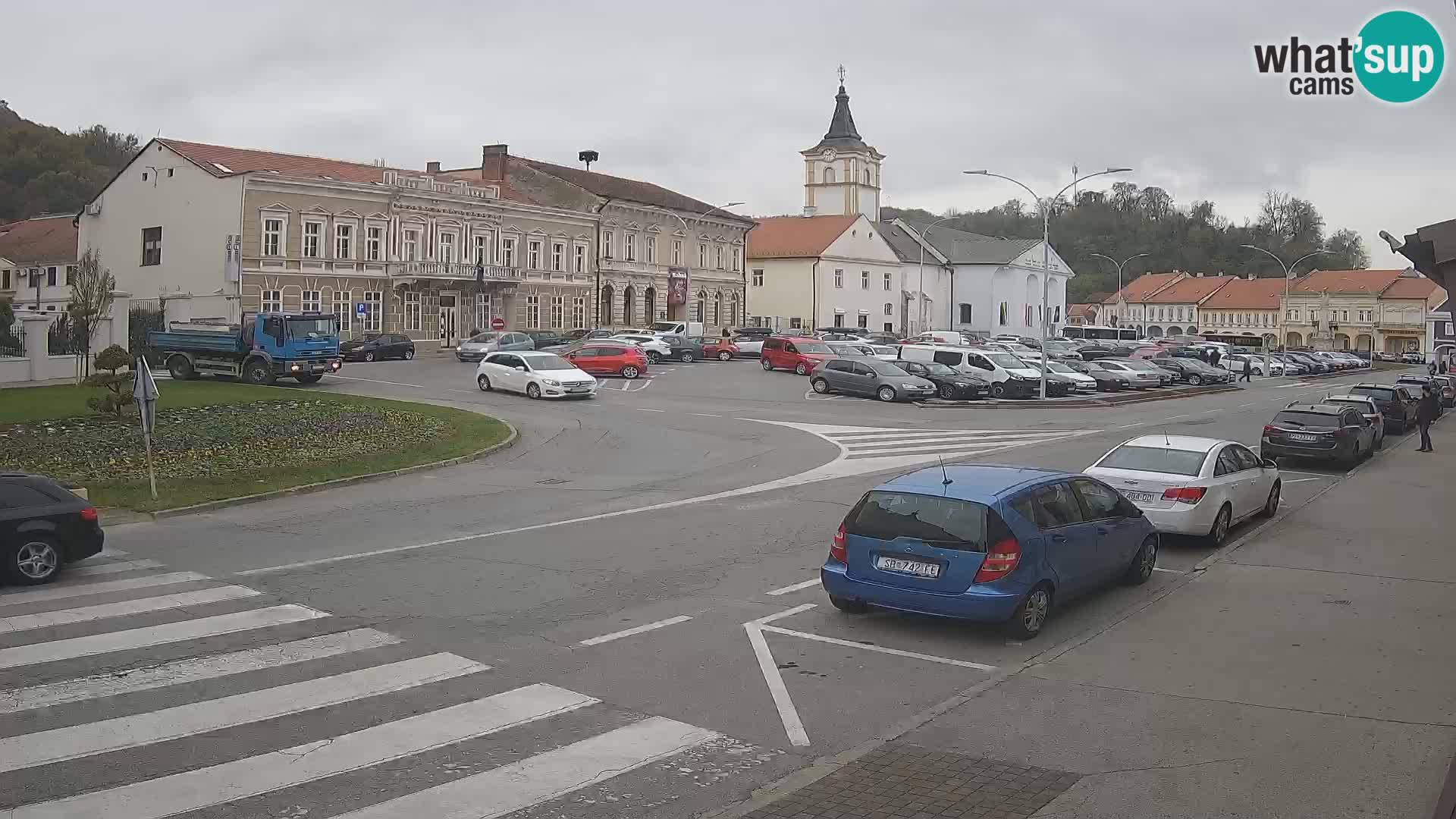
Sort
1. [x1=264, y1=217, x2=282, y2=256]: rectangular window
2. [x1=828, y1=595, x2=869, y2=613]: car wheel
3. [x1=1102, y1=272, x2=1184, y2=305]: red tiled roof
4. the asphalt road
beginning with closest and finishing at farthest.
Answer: the asphalt road < [x1=828, y1=595, x2=869, y2=613]: car wheel < [x1=264, y1=217, x2=282, y2=256]: rectangular window < [x1=1102, y1=272, x2=1184, y2=305]: red tiled roof

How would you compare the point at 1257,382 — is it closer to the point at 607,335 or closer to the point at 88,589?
the point at 607,335

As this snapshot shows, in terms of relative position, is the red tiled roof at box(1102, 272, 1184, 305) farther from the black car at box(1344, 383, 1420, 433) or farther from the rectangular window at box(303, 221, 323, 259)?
the black car at box(1344, 383, 1420, 433)

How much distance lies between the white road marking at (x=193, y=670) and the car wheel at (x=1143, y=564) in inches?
306

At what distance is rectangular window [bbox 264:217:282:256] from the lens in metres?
55.4

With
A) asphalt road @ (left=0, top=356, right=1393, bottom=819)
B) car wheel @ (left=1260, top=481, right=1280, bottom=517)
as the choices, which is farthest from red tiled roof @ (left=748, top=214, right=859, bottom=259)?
car wheel @ (left=1260, top=481, right=1280, bottom=517)

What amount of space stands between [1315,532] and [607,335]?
47.7m

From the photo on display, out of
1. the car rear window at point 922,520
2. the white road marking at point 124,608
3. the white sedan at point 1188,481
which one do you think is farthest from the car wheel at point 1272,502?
A: the white road marking at point 124,608

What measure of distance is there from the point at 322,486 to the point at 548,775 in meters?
14.6

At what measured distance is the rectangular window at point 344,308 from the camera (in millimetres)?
58781

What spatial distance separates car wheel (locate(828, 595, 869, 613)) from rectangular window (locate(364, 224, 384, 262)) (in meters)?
52.1

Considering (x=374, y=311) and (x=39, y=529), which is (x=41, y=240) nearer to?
(x=374, y=311)

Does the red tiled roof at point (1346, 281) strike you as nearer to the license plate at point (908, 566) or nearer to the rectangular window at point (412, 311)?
the rectangular window at point (412, 311)

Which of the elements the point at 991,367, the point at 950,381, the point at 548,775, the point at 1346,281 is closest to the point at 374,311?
the point at 950,381

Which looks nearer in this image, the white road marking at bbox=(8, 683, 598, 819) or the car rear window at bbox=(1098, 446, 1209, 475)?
the white road marking at bbox=(8, 683, 598, 819)
